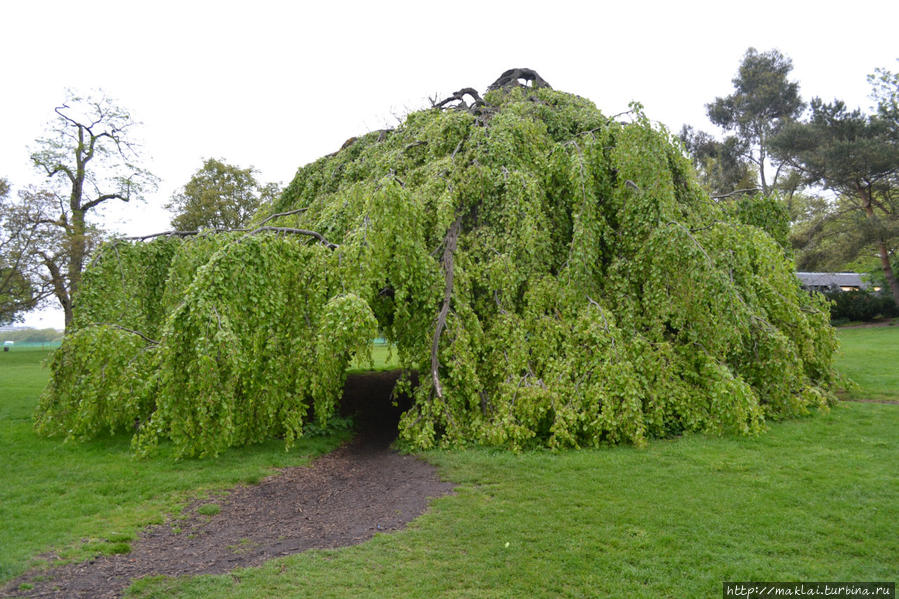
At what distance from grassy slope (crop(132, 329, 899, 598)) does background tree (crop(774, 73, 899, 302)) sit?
17.4 m

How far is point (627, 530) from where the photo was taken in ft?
11.5

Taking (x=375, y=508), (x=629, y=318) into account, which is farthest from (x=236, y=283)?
(x=629, y=318)

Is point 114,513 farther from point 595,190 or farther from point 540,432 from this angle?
point 595,190

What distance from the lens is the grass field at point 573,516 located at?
293 centimetres

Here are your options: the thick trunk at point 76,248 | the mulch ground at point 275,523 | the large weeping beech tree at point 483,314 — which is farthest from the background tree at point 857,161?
→ the thick trunk at point 76,248

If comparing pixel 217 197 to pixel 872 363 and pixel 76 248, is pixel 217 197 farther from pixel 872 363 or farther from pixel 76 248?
pixel 872 363

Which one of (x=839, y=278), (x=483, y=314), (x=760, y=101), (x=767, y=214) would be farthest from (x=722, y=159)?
(x=483, y=314)

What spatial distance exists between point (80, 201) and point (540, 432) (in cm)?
2391

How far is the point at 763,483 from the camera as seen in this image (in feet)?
13.8

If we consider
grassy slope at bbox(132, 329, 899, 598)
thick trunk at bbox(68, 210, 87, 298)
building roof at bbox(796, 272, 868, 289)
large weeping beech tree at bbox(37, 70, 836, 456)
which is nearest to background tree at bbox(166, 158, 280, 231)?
thick trunk at bbox(68, 210, 87, 298)

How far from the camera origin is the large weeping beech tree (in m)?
5.01

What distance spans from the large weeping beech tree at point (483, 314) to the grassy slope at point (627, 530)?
0.51 m

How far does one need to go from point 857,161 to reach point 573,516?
20792 millimetres

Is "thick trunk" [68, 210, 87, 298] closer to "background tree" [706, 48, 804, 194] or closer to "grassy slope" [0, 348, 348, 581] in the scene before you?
"grassy slope" [0, 348, 348, 581]
